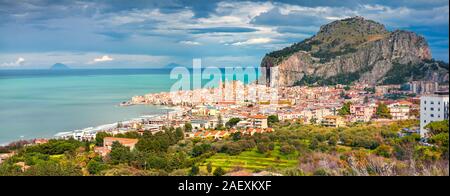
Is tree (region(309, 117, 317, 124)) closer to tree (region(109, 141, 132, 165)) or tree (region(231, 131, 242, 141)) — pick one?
tree (region(231, 131, 242, 141))

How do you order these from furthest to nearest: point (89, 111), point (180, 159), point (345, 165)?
point (89, 111) → point (180, 159) → point (345, 165)

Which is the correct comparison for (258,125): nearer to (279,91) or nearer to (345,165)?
(345,165)

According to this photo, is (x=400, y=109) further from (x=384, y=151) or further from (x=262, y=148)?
(x=262, y=148)

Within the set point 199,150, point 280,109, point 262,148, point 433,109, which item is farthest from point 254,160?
point 280,109

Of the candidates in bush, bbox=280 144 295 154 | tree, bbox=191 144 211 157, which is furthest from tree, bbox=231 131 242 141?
bush, bbox=280 144 295 154

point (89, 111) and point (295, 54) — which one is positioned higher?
point (295, 54)
